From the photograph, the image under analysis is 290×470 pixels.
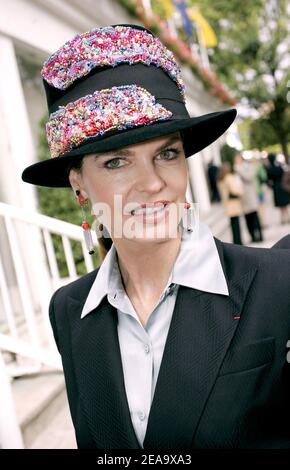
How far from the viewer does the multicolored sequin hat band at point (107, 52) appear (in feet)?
4.26

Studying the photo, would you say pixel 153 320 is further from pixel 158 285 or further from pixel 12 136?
pixel 12 136

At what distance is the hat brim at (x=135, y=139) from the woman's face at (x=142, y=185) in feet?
0.18

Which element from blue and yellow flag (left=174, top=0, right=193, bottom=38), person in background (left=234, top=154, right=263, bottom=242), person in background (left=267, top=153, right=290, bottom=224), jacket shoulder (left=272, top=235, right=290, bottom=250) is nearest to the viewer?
jacket shoulder (left=272, top=235, right=290, bottom=250)

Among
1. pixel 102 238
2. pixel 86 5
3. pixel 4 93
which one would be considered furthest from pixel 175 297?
pixel 86 5

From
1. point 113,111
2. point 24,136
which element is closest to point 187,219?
point 113,111

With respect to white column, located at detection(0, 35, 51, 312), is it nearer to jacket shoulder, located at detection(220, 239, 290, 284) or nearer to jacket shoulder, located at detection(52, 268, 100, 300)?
jacket shoulder, located at detection(52, 268, 100, 300)

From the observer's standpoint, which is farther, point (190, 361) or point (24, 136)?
point (24, 136)

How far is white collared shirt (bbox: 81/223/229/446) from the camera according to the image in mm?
1397

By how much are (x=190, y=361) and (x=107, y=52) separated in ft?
2.66

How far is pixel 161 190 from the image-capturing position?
53.5 inches

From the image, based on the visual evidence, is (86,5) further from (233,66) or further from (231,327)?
(233,66)

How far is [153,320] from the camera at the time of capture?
148 centimetres

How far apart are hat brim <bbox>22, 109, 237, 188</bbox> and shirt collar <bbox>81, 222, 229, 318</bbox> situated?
277 mm

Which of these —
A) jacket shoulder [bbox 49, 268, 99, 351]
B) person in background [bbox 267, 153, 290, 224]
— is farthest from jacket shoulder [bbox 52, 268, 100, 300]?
person in background [bbox 267, 153, 290, 224]
